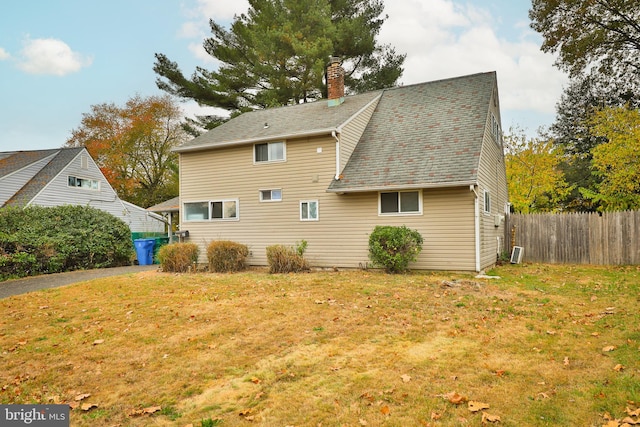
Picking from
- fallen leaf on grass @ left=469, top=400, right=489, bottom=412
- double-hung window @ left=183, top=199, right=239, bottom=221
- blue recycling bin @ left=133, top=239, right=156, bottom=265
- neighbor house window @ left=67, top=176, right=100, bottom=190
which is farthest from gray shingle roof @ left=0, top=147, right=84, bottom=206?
fallen leaf on grass @ left=469, top=400, right=489, bottom=412

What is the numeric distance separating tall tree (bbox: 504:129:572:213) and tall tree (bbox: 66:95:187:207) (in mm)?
25770

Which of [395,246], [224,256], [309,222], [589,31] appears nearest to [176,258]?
A: [224,256]

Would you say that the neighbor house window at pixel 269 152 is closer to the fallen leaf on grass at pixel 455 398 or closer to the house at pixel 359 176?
the house at pixel 359 176

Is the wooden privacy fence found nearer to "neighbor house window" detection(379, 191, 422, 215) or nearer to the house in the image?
the house

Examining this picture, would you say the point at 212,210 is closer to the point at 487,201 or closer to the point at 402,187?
the point at 402,187

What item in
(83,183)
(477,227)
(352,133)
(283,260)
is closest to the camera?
(477,227)

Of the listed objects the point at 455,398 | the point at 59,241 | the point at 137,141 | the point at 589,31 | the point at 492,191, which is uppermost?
the point at 589,31

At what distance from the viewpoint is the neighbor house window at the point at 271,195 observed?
14508 millimetres

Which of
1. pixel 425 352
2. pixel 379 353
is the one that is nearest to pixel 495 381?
pixel 425 352

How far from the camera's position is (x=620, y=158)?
18328 millimetres

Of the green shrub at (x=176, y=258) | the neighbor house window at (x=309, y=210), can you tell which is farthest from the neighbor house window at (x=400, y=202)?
the green shrub at (x=176, y=258)

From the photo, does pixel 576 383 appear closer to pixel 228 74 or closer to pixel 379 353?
pixel 379 353

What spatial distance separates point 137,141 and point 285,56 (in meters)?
16.6

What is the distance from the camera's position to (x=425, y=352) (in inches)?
196
